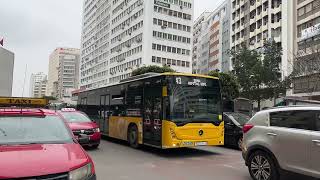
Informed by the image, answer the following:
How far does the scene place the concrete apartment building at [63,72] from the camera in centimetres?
17750

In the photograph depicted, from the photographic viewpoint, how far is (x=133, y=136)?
15680mm

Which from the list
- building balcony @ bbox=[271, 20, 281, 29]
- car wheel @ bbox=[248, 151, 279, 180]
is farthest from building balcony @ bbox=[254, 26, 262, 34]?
car wheel @ bbox=[248, 151, 279, 180]

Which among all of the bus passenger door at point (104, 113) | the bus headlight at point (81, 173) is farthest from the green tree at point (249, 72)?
the bus headlight at point (81, 173)

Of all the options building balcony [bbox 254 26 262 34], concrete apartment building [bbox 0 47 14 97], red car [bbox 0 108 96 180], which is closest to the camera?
red car [bbox 0 108 96 180]

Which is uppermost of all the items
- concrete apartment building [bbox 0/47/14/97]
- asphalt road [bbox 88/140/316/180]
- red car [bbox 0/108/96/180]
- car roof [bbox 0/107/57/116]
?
concrete apartment building [bbox 0/47/14/97]

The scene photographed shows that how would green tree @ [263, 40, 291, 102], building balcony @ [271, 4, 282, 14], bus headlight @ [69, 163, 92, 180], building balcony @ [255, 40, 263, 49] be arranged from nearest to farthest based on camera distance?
bus headlight @ [69, 163, 92, 180] → green tree @ [263, 40, 291, 102] → building balcony @ [271, 4, 282, 14] → building balcony @ [255, 40, 263, 49]

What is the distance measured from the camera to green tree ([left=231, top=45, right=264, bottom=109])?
4912cm

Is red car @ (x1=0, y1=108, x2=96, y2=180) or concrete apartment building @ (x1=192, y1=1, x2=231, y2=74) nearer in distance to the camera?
red car @ (x1=0, y1=108, x2=96, y2=180)

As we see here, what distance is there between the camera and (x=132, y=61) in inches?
3848

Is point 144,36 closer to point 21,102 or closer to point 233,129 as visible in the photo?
point 233,129

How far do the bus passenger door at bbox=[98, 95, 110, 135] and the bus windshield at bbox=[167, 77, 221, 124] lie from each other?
21.6 feet

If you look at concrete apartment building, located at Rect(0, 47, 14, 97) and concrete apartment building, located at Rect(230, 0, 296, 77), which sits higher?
concrete apartment building, located at Rect(230, 0, 296, 77)

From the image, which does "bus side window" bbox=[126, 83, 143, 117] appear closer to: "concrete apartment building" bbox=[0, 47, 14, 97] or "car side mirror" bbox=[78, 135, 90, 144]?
"car side mirror" bbox=[78, 135, 90, 144]

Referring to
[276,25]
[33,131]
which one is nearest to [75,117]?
[33,131]
